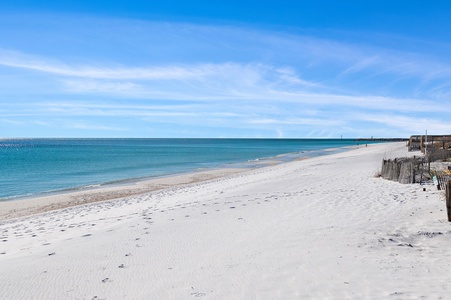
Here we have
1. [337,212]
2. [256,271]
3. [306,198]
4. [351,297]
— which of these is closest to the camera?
[351,297]

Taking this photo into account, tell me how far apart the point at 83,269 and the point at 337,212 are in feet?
20.0

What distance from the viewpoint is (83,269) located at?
5.66 meters

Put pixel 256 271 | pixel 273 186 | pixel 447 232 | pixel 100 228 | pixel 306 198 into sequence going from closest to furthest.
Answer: pixel 256 271
pixel 447 232
pixel 100 228
pixel 306 198
pixel 273 186

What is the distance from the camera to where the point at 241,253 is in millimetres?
6215

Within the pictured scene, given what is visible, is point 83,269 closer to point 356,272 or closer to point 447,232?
point 356,272

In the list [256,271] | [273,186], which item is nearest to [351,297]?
[256,271]

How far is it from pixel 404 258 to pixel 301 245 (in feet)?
5.18

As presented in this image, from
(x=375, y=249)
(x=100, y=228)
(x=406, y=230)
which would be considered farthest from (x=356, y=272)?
(x=100, y=228)

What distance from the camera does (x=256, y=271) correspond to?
210 inches

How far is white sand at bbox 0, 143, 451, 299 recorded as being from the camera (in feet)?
15.7

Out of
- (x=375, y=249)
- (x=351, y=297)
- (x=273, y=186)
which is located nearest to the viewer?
(x=351, y=297)

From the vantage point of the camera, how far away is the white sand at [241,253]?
15.7 ft

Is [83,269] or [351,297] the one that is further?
[83,269]

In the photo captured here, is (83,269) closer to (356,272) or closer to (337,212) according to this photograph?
(356,272)
